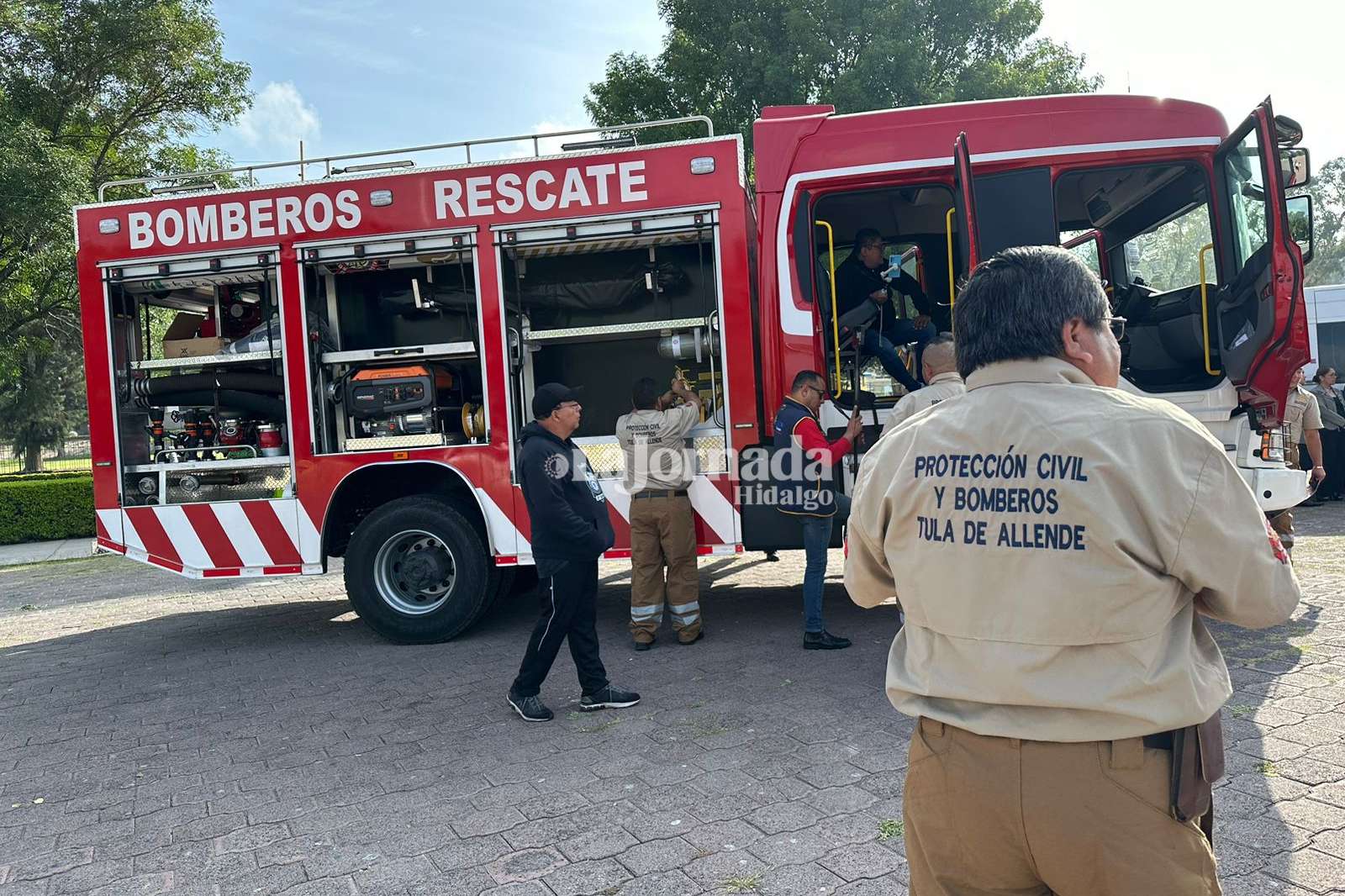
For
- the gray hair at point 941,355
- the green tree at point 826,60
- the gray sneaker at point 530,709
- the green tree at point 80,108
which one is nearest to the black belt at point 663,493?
the gray sneaker at point 530,709

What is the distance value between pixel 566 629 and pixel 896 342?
2980 millimetres

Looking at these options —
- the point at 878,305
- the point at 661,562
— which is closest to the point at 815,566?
the point at 661,562

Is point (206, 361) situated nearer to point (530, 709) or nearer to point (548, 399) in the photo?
point (548, 399)

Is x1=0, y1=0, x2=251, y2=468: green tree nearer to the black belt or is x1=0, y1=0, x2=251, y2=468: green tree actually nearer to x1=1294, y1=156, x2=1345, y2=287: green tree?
the black belt

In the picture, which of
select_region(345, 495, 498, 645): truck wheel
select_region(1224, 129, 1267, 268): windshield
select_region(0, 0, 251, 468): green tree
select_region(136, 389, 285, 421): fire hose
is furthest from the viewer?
select_region(0, 0, 251, 468): green tree

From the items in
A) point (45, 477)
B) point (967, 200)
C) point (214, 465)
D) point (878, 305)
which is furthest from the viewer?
point (45, 477)

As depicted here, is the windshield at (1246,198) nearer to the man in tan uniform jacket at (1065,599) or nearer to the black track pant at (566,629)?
the black track pant at (566,629)

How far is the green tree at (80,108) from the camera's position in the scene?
13711 mm

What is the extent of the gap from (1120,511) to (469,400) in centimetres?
531

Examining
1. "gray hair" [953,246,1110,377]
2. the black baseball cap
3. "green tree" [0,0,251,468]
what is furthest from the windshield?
"green tree" [0,0,251,468]

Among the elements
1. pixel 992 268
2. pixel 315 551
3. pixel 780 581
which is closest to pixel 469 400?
pixel 315 551

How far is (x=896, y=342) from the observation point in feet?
20.4

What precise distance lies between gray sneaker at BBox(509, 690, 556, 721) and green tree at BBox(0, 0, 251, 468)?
1279 centimetres

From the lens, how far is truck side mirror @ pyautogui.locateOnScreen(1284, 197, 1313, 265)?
499 cm
